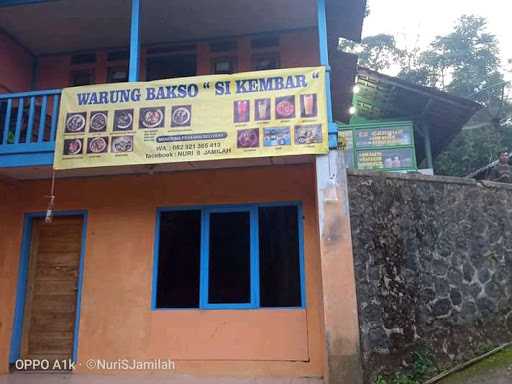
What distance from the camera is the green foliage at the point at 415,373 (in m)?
4.62

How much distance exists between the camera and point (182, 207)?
657cm

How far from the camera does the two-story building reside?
5.35 metres

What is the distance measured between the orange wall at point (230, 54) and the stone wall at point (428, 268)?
3.09 m

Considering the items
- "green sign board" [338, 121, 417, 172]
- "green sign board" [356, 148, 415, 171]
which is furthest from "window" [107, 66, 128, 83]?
"green sign board" [356, 148, 415, 171]

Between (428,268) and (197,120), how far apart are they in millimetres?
3595

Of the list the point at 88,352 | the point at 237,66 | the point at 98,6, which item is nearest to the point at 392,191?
the point at 237,66

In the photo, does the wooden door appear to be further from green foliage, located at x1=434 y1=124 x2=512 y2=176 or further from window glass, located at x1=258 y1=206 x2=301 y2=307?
green foliage, located at x1=434 y1=124 x2=512 y2=176

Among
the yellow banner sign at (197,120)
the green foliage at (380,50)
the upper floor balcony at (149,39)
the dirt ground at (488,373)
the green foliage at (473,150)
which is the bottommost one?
the dirt ground at (488,373)

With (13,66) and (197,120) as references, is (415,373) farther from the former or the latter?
(13,66)

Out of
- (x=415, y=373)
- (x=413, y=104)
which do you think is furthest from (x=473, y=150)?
(x=415, y=373)

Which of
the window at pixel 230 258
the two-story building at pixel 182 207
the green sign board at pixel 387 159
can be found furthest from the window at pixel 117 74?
the green sign board at pixel 387 159

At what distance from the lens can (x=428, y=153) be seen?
11.2 meters

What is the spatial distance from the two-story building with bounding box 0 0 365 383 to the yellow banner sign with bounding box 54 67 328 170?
0.03 m

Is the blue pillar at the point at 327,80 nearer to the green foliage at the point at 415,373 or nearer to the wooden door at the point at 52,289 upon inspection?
the green foliage at the point at 415,373
